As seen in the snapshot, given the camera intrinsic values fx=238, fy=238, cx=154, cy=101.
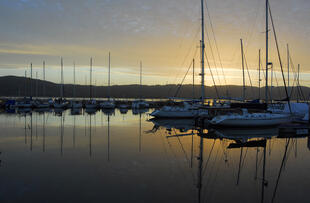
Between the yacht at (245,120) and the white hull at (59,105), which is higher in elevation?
the yacht at (245,120)

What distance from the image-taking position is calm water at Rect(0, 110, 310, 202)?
22.4 feet

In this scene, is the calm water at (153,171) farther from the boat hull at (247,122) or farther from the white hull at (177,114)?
the white hull at (177,114)

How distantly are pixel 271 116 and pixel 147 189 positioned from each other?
59.6 ft

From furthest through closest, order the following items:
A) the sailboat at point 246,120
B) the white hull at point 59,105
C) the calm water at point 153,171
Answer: the white hull at point 59,105 < the sailboat at point 246,120 < the calm water at point 153,171

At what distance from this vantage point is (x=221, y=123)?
21359 millimetres

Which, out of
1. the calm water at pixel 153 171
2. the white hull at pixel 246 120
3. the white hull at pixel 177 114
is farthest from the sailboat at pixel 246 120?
the white hull at pixel 177 114

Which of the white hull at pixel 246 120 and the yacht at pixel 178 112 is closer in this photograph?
the white hull at pixel 246 120

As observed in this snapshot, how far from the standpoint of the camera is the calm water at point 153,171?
6.84m

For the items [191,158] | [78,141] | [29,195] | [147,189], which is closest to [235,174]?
[191,158]

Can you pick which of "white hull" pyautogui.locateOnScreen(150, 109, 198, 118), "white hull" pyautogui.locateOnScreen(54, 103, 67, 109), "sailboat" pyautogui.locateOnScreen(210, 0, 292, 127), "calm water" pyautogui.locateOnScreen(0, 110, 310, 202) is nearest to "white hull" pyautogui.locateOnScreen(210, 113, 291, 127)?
"sailboat" pyautogui.locateOnScreen(210, 0, 292, 127)

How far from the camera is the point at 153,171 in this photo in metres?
9.03

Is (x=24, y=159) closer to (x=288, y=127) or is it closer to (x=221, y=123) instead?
(x=221, y=123)

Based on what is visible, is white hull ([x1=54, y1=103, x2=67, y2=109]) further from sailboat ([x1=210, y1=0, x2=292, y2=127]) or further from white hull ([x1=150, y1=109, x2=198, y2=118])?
sailboat ([x1=210, y1=0, x2=292, y2=127])

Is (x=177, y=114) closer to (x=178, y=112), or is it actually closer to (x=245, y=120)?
(x=178, y=112)
